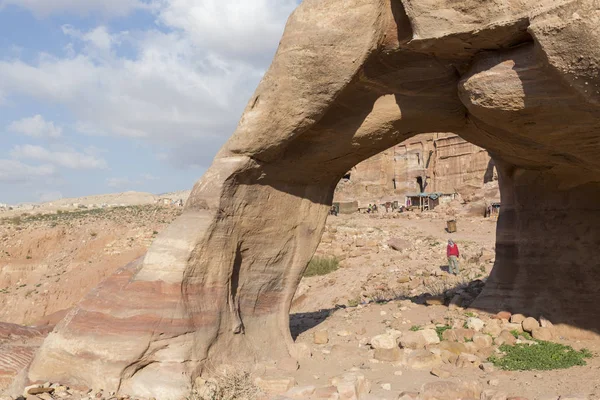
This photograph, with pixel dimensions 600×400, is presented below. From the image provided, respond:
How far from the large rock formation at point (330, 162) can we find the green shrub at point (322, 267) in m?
9.93

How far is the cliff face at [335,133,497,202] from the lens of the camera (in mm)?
34188

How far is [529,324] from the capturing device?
6.61 m

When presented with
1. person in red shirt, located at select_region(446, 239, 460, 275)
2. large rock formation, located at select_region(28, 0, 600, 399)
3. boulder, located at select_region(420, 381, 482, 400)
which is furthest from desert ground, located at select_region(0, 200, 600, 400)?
large rock formation, located at select_region(28, 0, 600, 399)

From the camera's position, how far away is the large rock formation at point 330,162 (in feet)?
14.0

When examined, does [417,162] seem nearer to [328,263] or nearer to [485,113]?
[328,263]

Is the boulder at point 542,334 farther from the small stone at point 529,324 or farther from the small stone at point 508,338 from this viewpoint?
the small stone at point 508,338

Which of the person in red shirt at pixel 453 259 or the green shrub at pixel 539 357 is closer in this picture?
the green shrub at pixel 539 357

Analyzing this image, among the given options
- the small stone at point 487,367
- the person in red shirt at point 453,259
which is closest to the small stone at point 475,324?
the small stone at point 487,367

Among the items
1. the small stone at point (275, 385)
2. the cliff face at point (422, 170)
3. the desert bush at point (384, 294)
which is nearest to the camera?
the small stone at point (275, 385)

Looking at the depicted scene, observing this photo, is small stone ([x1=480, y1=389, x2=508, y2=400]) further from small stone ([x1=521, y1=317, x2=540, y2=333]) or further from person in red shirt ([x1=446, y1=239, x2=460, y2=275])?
person in red shirt ([x1=446, y1=239, x2=460, y2=275])

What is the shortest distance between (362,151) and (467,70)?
1.79 meters

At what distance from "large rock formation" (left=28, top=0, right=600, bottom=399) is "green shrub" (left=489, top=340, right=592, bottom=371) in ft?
2.35

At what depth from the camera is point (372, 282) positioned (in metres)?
13.0

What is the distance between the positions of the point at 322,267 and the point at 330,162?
35.9ft
